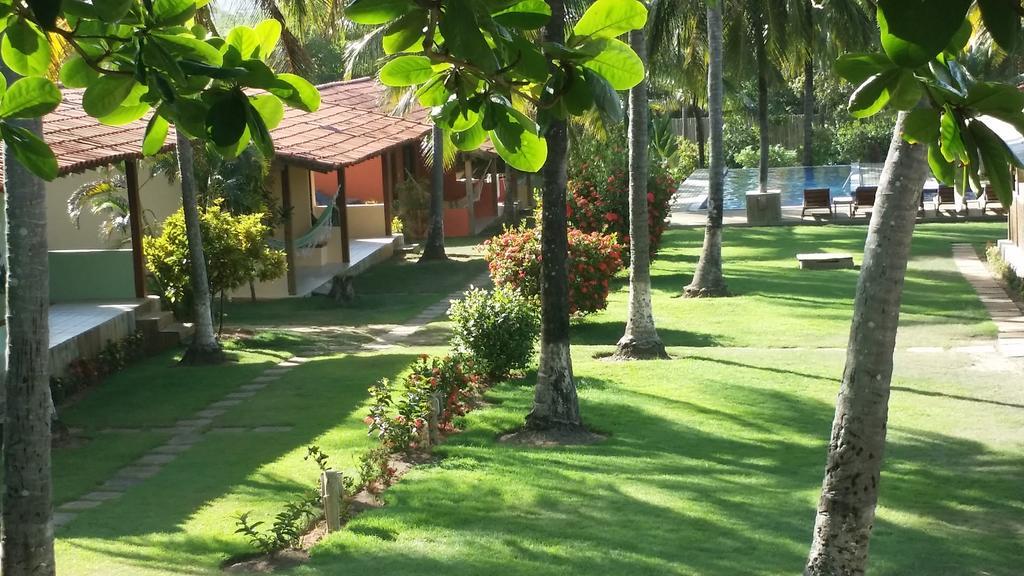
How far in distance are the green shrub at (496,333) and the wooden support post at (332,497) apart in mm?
5530

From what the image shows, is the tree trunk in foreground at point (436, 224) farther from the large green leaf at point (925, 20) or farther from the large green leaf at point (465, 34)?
the large green leaf at point (925, 20)

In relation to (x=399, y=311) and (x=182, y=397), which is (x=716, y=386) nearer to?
(x=182, y=397)

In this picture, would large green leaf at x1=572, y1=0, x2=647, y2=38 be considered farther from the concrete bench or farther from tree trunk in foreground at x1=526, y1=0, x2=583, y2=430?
the concrete bench

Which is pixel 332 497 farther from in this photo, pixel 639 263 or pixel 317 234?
pixel 317 234

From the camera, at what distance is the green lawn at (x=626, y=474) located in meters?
8.23

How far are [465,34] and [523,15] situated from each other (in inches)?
10.7

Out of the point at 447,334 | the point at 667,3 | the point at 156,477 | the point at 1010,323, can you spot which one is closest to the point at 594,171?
the point at 667,3

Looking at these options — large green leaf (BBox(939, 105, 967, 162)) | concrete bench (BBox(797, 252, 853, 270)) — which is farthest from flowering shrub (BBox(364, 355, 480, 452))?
concrete bench (BBox(797, 252, 853, 270))

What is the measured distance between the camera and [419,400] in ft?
37.9

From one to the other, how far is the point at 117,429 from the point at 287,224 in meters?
11.0

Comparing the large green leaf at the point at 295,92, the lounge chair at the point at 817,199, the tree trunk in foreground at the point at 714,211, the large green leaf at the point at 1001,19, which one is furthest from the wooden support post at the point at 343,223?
the large green leaf at the point at 1001,19

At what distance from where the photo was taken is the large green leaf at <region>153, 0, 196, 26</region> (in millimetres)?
2617

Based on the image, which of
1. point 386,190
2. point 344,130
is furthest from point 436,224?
point 344,130

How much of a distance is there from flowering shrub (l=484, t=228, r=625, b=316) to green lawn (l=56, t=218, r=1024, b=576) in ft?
3.92
